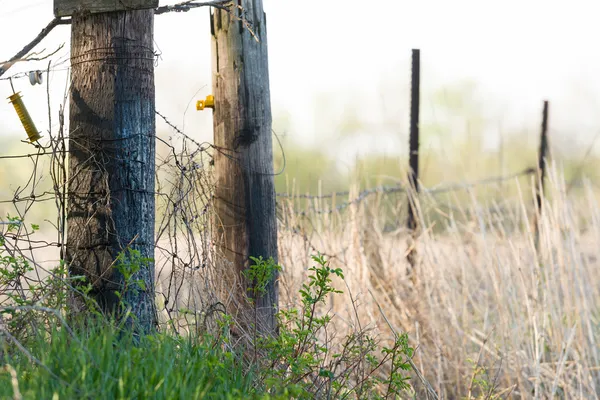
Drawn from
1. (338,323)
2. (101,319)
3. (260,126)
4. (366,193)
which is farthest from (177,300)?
(366,193)

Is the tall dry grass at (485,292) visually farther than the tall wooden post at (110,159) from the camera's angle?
Yes

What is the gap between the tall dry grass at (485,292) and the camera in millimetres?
4559

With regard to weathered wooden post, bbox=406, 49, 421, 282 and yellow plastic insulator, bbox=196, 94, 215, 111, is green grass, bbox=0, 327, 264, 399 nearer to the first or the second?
yellow plastic insulator, bbox=196, 94, 215, 111

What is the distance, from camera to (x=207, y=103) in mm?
3863

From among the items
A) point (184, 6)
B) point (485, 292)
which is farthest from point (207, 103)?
point (485, 292)

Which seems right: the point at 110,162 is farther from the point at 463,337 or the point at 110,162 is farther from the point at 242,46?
the point at 463,337

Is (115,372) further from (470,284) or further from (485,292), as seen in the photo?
(470,284)

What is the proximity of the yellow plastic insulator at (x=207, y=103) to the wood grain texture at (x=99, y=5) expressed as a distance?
0.81 meters

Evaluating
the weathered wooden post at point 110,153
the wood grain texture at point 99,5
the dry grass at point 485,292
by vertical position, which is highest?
the wood grain texture at point 99,5

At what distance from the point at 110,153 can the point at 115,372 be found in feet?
3.84

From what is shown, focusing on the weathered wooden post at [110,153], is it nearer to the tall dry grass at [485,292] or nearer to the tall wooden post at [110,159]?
the tall wooden post at [110,159]

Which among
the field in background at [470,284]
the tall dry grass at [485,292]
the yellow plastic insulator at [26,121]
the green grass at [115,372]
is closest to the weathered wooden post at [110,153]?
the yellow plastic insulator at [26,121]

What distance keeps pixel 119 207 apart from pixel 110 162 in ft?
0.68

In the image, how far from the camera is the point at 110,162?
9.96 feet
